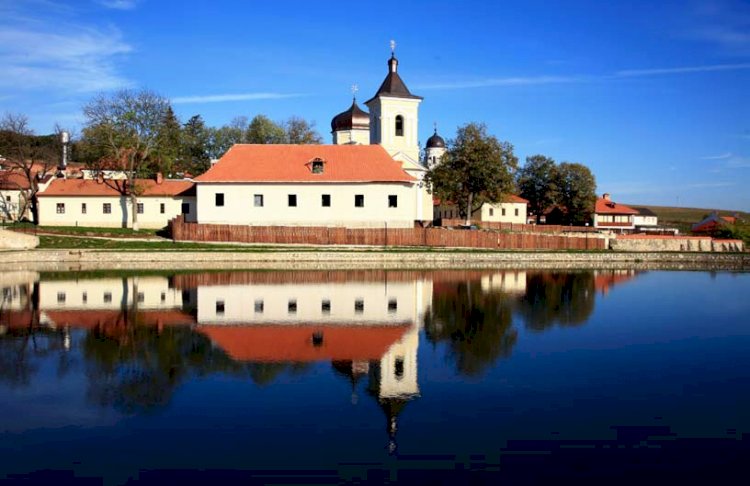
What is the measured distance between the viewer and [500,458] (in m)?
9.59

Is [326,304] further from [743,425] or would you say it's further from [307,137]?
[307,137]

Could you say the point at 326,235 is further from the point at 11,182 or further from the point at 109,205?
the point at 11,182

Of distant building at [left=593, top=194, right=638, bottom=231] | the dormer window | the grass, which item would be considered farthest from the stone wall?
distant building at [left=593, top=194, right=638, bottom=231]

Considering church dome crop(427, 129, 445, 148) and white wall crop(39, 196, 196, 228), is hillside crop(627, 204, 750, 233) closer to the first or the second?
church dome crop(427, 129, 445, 148)

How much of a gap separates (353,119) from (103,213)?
84.9ft

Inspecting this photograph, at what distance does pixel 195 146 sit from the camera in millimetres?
84188

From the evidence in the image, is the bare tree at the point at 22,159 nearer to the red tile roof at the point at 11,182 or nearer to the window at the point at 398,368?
the red tile roof at the point at 11,182

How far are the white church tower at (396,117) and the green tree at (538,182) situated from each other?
24.7m

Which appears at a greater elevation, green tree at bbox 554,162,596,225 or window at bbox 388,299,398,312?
green tree at bbox 554,162,596,225

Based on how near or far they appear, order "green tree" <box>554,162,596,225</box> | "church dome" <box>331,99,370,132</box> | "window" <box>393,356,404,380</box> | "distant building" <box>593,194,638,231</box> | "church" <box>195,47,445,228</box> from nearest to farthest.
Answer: "window" <box>393,356,404,380</box> → "church" <box>195,47,445,228</box> → "church dome" <box>331,99,370,132</box> → "green tree" <box>554,162,596,225</box> → "distant building" <box>593,194,638,231</box>

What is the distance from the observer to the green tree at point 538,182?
7700 centimetres

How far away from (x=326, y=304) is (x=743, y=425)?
1537 cm

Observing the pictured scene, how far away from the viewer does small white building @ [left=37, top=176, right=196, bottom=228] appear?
51.1 meters

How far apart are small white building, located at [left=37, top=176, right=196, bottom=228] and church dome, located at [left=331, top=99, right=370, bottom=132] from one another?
19.9 meters
